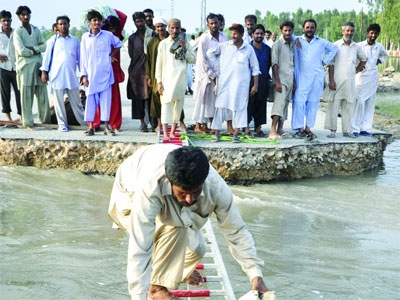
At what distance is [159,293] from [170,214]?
57 cm

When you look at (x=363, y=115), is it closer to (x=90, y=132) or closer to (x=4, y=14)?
(x=90, y=132)

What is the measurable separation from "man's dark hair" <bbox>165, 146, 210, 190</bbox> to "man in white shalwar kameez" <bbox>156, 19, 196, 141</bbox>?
473cm

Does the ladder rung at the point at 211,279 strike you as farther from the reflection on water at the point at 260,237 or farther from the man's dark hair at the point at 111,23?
the man's dark hair at the point at 111,23

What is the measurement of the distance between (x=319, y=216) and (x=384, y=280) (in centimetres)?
175

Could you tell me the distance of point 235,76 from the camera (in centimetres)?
799

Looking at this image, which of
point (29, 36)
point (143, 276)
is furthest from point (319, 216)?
point (29, 36)

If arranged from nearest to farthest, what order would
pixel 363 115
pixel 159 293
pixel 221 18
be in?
pixel 159 293 < pixel 363 115 < pixel 221 18

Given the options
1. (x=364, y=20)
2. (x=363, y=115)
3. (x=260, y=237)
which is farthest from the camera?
(x=364, y=20)

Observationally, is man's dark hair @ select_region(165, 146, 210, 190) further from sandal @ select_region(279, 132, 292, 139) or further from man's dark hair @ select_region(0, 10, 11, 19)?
man's dark hair @ select_region(0, 10, 11, 19)

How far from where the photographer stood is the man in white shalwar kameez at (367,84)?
348 inches

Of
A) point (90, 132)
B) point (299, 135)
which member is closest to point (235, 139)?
point (299, 135)

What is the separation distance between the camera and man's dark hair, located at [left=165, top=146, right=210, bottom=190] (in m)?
3.03

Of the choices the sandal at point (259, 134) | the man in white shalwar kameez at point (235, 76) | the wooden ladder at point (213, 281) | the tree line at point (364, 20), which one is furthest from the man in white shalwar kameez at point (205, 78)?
the tree line at point (364, 20)

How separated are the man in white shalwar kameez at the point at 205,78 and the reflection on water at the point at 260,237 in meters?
1.32
